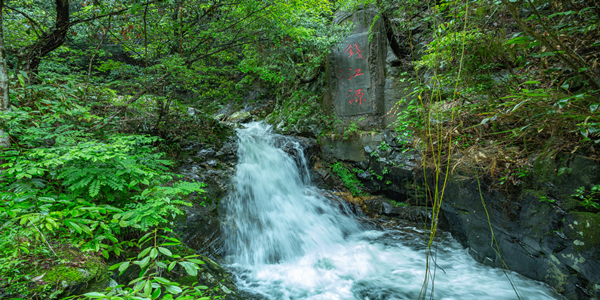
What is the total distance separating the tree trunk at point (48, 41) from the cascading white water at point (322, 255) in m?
3.90

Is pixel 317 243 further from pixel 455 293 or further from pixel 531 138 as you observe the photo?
pixel 531 138

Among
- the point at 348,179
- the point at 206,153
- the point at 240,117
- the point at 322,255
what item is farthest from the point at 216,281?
the point at 240,117

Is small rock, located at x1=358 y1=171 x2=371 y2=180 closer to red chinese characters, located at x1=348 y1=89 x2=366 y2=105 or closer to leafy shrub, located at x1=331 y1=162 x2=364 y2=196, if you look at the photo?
leafy shrub, located at x1=331 y1=162 x2=364 y2=196

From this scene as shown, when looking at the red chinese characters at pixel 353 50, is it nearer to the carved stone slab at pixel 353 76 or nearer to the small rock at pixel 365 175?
the carved stone slab at pixel 353 76

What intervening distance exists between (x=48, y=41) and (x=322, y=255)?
5.76 metres

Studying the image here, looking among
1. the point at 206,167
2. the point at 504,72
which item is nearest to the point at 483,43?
the point at 504,72

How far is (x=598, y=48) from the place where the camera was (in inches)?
89.7

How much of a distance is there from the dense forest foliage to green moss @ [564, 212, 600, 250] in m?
0.13

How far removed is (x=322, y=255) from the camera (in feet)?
15.1

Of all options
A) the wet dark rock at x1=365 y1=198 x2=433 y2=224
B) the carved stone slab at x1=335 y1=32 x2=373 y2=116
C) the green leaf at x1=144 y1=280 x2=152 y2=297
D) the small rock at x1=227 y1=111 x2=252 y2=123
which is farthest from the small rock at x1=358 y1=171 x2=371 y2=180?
the small rock at x1=227 y1=111 x2=252 y2=123

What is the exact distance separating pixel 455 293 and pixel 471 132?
228cm

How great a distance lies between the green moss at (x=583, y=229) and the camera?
2572 mm

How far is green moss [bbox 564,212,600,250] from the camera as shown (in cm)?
257

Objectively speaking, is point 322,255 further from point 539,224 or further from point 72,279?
point 72,279
